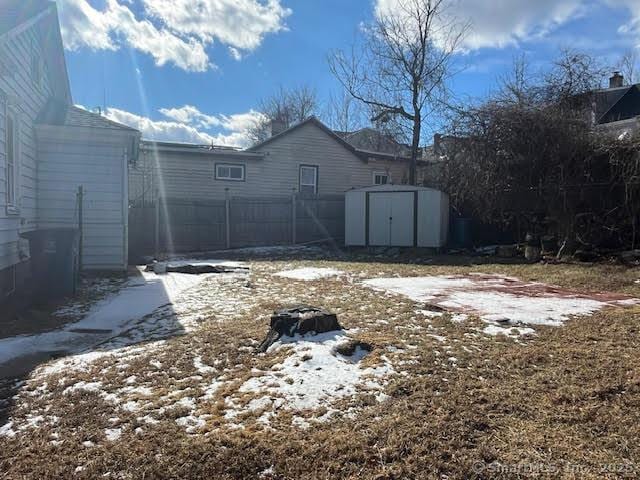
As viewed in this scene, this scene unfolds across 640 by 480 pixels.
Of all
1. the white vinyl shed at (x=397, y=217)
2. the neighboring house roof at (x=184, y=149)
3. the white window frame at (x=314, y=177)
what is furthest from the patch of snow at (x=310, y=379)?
the white window frame at (x=314, y=177)

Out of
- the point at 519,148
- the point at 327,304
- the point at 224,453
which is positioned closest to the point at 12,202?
the point at 327,304

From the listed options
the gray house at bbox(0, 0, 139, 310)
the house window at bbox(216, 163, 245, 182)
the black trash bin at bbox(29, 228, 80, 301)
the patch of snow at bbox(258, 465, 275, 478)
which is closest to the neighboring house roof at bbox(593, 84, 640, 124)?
the house window at bbox(216, 163, 245, 182)

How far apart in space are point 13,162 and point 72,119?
2683 mm

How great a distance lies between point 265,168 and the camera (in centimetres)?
1933

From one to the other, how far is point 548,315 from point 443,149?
423 inches

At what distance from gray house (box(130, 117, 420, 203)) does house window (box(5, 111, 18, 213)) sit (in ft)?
30.6

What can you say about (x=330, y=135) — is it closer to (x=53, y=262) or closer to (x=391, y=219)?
(x=391, y=219)

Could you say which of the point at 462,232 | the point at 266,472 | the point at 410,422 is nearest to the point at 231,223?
the point at 462,232

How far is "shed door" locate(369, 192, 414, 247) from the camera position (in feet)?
47.8

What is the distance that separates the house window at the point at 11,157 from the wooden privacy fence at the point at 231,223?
22.8 feet

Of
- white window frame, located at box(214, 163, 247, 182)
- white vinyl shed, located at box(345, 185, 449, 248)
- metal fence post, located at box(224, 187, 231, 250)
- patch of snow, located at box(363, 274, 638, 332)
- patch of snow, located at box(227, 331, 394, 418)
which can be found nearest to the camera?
patch of snow, located at box(227, 331, 394, 418)

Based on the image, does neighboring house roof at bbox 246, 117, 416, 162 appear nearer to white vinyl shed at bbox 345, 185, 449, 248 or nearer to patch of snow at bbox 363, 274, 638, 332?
white vinyl shed at bbox 345, 185, 449, 248

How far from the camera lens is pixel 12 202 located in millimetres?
7168

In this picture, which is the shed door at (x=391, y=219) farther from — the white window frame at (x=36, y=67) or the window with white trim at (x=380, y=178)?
the white window frame at (x=36, y=67)
